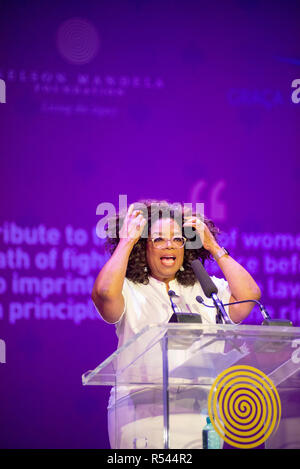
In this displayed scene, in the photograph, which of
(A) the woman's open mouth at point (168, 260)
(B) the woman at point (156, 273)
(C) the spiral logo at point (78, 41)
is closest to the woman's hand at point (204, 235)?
(B) the woman at point (156, 273)

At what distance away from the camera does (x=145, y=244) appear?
2646 mm

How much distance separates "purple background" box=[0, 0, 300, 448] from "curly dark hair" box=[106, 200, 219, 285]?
29.3 inches

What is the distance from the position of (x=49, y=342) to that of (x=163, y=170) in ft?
3.87

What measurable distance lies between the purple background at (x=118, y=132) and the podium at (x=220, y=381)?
184 cm

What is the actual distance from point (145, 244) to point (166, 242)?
131 mm

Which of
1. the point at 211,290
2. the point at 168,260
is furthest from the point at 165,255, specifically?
the point at 211,290

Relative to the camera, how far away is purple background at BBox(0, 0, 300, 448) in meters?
3.47

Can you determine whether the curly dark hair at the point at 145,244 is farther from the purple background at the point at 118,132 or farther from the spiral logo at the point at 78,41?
the spiral logo at the point at 78,41

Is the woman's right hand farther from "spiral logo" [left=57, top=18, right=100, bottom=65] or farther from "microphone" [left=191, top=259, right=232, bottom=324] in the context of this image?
"spiral logo" [left=57, top=18, right=100, bottom=65]

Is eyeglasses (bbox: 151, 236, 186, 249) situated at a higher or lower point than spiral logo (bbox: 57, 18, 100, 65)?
lower

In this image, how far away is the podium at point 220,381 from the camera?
1.57 m

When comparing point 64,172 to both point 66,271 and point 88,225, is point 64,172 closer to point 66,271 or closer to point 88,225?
point 88,225

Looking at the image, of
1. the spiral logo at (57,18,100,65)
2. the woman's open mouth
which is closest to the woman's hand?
the woman's open mouth

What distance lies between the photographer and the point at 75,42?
3.61m
